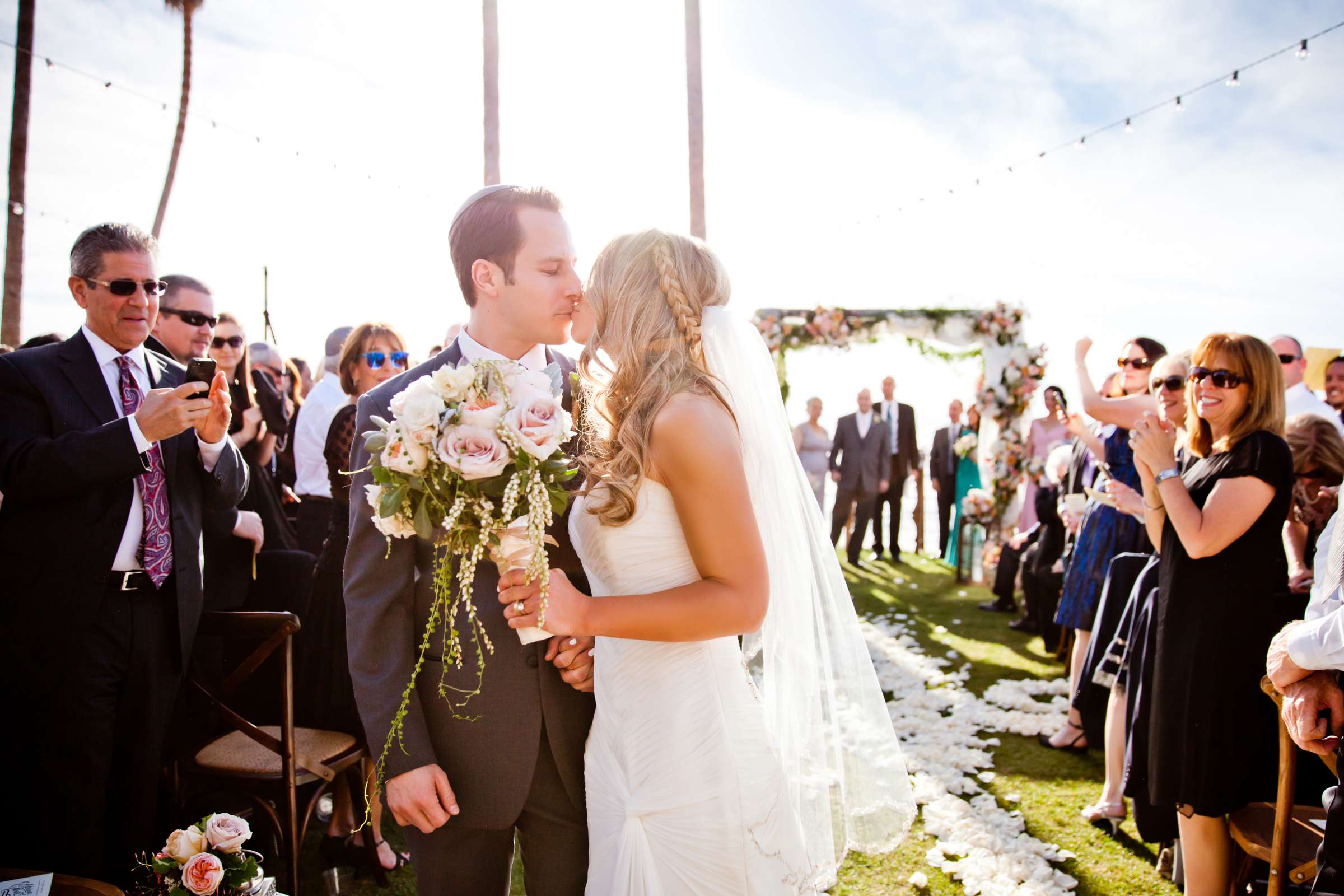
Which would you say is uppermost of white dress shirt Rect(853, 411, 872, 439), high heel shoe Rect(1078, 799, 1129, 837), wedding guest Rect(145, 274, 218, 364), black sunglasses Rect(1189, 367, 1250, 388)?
wedding guest Rect(145, 274, 218, 364)

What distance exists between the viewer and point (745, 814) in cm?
185

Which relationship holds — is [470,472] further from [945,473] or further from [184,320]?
[945,473]

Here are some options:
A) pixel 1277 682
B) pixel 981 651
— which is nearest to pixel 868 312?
pixel 981 651

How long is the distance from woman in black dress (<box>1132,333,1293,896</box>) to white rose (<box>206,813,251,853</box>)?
310 centimetres

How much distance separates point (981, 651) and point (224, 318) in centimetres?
651

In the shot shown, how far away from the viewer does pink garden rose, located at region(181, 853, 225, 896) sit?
1903 mm

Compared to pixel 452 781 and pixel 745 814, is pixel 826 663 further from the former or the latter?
pixel 452 781

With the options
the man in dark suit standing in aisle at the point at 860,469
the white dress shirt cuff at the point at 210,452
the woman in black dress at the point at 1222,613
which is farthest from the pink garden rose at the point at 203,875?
the man in dark suit standing in aisle at the point at 860,469

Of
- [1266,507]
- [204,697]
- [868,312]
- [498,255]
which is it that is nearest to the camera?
[498,255]

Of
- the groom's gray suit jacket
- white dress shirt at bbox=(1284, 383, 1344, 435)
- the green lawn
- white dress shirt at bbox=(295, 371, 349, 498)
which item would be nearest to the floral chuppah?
the green lawn

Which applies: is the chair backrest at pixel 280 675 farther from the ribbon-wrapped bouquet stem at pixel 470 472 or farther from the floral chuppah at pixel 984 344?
the floral chuppah at pixel 984 344

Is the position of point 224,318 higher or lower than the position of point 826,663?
higher

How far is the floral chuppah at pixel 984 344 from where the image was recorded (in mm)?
10344

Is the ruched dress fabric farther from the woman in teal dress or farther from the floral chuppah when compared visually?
the woman in teal dress
